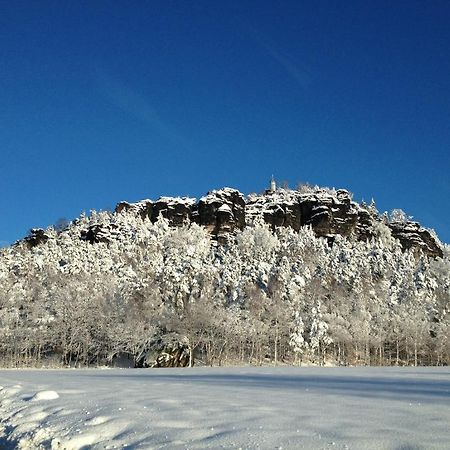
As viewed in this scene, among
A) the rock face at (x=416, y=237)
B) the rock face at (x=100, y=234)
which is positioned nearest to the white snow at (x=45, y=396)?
the rock face at (x=100, y=234)

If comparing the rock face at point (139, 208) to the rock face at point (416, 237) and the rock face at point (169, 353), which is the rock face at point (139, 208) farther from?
the rock face at point (169, 353)

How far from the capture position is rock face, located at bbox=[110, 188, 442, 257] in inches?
6673

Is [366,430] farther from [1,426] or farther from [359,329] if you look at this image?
[359,329]

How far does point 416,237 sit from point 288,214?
48478 mm

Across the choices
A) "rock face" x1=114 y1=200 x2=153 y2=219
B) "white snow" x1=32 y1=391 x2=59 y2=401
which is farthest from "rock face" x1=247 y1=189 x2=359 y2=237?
"white snow" x1=32 y1=391 x2=59 y2=401

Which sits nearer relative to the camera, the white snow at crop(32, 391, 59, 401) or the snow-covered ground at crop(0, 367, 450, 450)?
the snow-covered ground at crop(0, 367, 450, 450)

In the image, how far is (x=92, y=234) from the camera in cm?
15888

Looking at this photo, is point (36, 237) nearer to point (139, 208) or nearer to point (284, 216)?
point (139, 208)

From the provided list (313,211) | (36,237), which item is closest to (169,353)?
(313,211)

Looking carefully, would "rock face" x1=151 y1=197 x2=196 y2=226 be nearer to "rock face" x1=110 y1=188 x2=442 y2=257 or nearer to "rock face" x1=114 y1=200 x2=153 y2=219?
"rock face" x1=110 y1=188 x2=442 y2=257

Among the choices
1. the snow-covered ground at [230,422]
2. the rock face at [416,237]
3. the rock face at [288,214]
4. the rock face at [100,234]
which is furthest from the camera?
the rock face at [416,237]

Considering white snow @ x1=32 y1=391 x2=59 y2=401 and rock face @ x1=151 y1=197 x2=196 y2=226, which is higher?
rock face @ x1=151 y1=197 x2=196 y2=226

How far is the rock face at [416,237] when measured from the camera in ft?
574

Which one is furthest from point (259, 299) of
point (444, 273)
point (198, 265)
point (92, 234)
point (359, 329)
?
point (92, 234)
